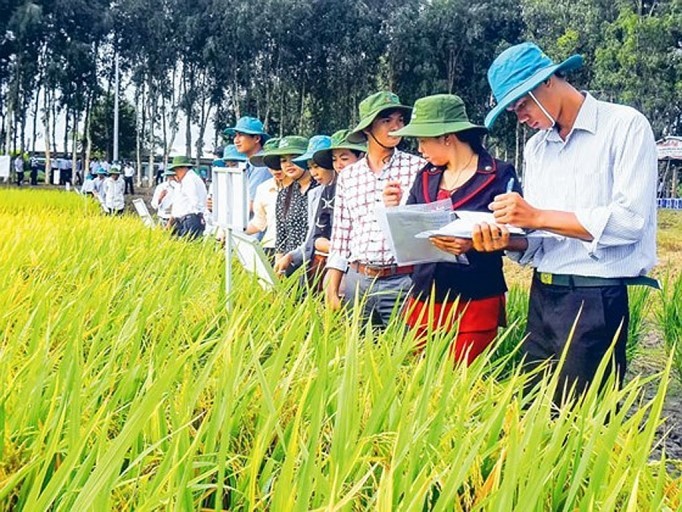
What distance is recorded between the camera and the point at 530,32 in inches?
931

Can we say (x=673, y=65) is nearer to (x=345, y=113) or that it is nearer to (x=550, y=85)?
(x=345, y=113)

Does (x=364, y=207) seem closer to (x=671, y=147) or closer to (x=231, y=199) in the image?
(x=231, y=199)

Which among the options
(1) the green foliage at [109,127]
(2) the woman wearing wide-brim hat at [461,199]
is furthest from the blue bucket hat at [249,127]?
(1) the green foliage at [109,127]

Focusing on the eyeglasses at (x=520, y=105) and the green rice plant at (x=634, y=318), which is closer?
the eyeglasses at (x=520, y=105)

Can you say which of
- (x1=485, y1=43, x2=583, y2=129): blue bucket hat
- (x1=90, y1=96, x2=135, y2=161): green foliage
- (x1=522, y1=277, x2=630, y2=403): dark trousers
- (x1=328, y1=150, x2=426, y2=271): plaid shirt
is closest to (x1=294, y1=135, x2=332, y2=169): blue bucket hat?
(x1=328, y1=150, x2=426, y2=271): plaid shirt

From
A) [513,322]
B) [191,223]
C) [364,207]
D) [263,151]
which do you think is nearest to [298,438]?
[364,207]

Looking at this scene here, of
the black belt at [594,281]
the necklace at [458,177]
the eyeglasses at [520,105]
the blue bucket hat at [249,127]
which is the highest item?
the blue bucket hat at [249,127]

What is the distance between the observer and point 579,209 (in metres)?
1.83

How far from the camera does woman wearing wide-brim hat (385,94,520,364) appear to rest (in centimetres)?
211

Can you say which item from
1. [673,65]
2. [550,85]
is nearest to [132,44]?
[673,65]

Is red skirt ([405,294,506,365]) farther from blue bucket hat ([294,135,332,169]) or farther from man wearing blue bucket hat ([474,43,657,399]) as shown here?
blue bucket hat ([294,135,332,169])

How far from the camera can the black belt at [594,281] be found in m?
1.83

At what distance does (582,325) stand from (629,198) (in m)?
0.30

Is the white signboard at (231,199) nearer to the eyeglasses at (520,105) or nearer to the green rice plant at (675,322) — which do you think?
the eyeglasses at (520,105)
